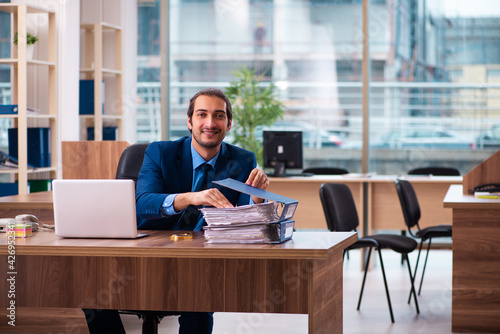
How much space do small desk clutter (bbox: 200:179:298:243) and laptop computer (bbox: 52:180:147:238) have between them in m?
0.27

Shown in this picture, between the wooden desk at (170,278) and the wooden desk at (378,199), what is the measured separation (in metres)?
4.04

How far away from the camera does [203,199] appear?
235 cm

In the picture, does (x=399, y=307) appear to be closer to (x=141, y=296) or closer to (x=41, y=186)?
(x=141, y=296)

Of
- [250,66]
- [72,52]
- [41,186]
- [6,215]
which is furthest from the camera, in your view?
[250,66]

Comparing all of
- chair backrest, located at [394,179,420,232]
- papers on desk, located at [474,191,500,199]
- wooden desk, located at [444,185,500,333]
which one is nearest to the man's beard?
wooden desk, located at [444,185,500,333]

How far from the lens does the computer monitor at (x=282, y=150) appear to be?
6.77 m

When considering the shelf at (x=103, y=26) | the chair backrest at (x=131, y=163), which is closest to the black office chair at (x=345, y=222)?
the chair backrest at (x=131, y=163)

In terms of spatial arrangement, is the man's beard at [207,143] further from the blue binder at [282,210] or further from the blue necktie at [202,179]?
the blue binder at [282,210]

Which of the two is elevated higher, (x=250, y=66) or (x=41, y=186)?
(x=250, y=66)

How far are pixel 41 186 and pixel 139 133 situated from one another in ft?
7.94

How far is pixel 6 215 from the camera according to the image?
3.91 metres

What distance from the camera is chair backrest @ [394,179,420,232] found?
16.3 ft

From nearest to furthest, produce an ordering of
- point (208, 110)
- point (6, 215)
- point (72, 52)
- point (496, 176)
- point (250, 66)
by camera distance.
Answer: point (208, 110) < point (6, 215) < point (496, 176) < point (72, 52) < point (250, 66)

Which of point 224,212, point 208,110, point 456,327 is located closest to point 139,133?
point 456,327
